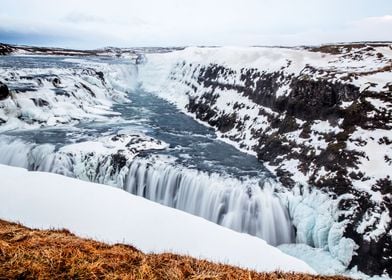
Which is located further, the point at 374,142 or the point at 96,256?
the point at 374,142

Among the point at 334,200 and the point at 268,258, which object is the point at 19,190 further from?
the point at 334,200

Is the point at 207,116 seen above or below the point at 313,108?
below

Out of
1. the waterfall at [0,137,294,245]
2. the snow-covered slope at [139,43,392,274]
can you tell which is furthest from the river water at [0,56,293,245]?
the snow-covered slope at [139,43,392,274]

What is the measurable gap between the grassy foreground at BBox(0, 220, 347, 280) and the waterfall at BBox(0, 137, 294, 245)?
889cm

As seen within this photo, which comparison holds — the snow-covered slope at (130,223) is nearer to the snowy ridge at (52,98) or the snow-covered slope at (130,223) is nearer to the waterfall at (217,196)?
the waterfall at (217,196)

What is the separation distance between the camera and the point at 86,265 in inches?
188

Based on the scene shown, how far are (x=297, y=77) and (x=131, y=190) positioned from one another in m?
12.4

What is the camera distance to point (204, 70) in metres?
36.3

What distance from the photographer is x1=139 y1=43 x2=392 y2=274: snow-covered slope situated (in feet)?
42.2

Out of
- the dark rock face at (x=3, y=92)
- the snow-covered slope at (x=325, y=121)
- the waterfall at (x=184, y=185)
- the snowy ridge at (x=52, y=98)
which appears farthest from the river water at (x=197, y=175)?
the dark rock face at (x=3, y=92)

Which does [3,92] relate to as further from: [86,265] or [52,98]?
[86,265]

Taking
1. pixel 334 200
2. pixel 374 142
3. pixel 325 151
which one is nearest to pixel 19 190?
pixel 334 200

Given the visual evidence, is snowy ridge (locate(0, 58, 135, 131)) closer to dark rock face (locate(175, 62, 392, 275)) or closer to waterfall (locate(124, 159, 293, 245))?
dark rock face (locate(175, 62, 392, 275))

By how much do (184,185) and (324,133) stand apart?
24.1 ft
